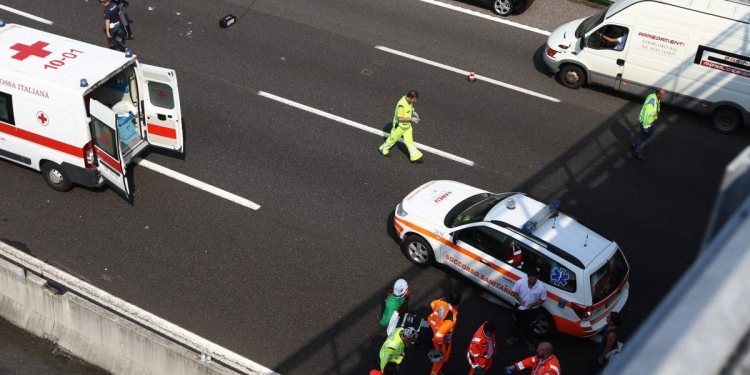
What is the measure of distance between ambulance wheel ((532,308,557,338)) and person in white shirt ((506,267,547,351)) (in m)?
0.08

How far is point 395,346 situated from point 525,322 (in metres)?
2.10

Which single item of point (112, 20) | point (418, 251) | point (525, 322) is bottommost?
point (418, 251)

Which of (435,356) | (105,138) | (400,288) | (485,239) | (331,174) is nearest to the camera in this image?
(435,356)

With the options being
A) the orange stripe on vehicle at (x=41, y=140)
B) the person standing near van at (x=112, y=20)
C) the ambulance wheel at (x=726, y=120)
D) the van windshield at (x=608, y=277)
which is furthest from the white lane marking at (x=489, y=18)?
the orange stripe on vehicle at (x=41, y=140)

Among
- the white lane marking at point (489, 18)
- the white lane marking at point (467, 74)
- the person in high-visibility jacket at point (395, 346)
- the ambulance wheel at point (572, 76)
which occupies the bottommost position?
the white lane marking at point (467, 74)

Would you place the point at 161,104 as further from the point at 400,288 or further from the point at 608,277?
the point at 608,277

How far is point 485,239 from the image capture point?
36.8 feet

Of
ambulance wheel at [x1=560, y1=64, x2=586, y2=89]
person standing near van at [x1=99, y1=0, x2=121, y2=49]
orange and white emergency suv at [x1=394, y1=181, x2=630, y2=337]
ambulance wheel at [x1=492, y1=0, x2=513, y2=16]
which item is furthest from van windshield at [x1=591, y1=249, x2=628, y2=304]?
person standing near van at [x1=99, y1=0, x2=121, y2=49]

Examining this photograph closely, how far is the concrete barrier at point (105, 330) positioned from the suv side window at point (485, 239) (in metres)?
3.38

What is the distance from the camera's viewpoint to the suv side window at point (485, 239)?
11078mm

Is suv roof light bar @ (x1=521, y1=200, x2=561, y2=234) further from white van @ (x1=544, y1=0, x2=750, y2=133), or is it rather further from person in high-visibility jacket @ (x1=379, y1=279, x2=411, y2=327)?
white van @ (x1=544, y1=0, x2=750, y2=133)

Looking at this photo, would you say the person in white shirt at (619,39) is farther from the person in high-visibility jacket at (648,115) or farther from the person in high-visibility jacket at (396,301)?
the person in high-visibility jacket at (396,301)

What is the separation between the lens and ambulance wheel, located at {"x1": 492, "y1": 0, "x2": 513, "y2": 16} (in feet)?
63.0

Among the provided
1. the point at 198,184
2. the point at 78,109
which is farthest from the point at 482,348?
the point at 78,109
